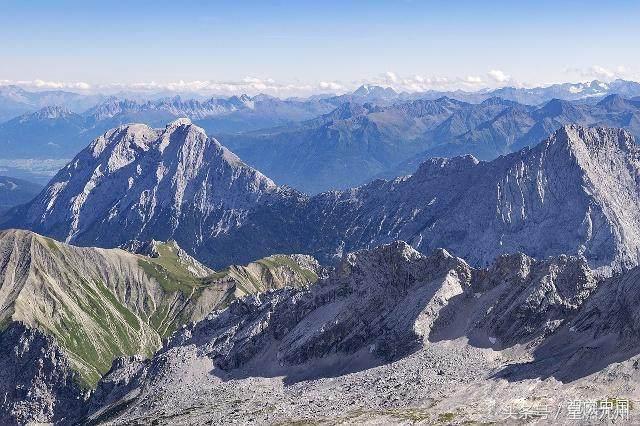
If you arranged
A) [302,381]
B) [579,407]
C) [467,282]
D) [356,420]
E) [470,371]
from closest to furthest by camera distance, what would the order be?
[579,407] < [356,420] < [470,371] < [302,381] < [467,282]

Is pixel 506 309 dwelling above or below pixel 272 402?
above

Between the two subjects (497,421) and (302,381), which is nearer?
(497,421)

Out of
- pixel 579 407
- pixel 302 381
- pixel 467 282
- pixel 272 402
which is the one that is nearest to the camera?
pixel 579 407

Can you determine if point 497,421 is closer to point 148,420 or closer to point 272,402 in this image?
point 272,402

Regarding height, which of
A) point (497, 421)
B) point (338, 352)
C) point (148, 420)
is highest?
point (497, 421)

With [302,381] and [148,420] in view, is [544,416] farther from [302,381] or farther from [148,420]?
[148,420]

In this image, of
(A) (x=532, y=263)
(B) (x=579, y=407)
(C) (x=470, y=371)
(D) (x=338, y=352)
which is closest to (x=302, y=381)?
(D) (x=338, y=352)

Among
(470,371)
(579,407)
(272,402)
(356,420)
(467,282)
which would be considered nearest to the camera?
(579,407)

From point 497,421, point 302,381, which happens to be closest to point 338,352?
point 302,381

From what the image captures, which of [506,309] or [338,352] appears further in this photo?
[338,352]
